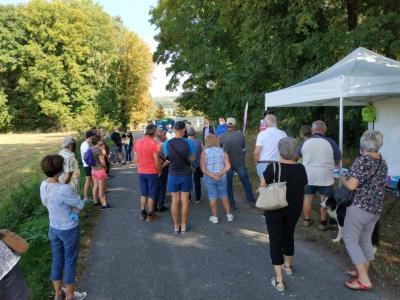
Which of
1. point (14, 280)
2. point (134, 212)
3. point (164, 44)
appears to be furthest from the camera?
point (164, 44)

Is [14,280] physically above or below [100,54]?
below

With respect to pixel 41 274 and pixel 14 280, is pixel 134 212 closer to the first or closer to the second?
pixel 41 274

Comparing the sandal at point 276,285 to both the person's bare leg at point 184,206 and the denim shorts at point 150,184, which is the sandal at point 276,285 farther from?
the denim shorts at point 150,184

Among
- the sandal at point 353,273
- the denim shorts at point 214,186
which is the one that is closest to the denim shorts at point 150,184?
the denim shorts at point 214,186

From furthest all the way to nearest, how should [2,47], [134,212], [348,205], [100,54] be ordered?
[100,54] → [2,47] → [134,212] → [348,205]

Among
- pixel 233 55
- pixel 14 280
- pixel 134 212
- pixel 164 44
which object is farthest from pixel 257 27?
pixel 164 44

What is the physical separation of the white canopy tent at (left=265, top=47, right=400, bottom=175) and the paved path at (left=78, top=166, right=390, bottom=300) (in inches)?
88.7

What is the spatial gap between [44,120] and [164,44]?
26229 millimetres

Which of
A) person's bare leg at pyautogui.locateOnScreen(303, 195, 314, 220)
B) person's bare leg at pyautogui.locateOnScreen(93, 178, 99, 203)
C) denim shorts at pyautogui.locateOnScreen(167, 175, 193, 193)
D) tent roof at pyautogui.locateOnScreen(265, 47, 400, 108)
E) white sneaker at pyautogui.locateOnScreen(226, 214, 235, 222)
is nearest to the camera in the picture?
tent roof at pyautogui.locateOnScreen(265, 47, 400, 108)

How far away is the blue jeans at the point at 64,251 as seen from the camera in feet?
13.1

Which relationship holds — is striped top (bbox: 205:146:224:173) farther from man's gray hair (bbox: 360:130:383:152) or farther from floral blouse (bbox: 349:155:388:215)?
man's gray hair (bbox: 360:130:383:152)

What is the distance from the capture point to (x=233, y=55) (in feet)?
70.3

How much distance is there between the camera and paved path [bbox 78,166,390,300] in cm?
421

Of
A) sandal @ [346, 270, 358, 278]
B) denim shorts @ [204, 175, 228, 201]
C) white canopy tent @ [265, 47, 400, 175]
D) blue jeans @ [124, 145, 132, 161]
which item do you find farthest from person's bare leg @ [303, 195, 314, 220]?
blue jeans @ [124, 145, 132, 161]
